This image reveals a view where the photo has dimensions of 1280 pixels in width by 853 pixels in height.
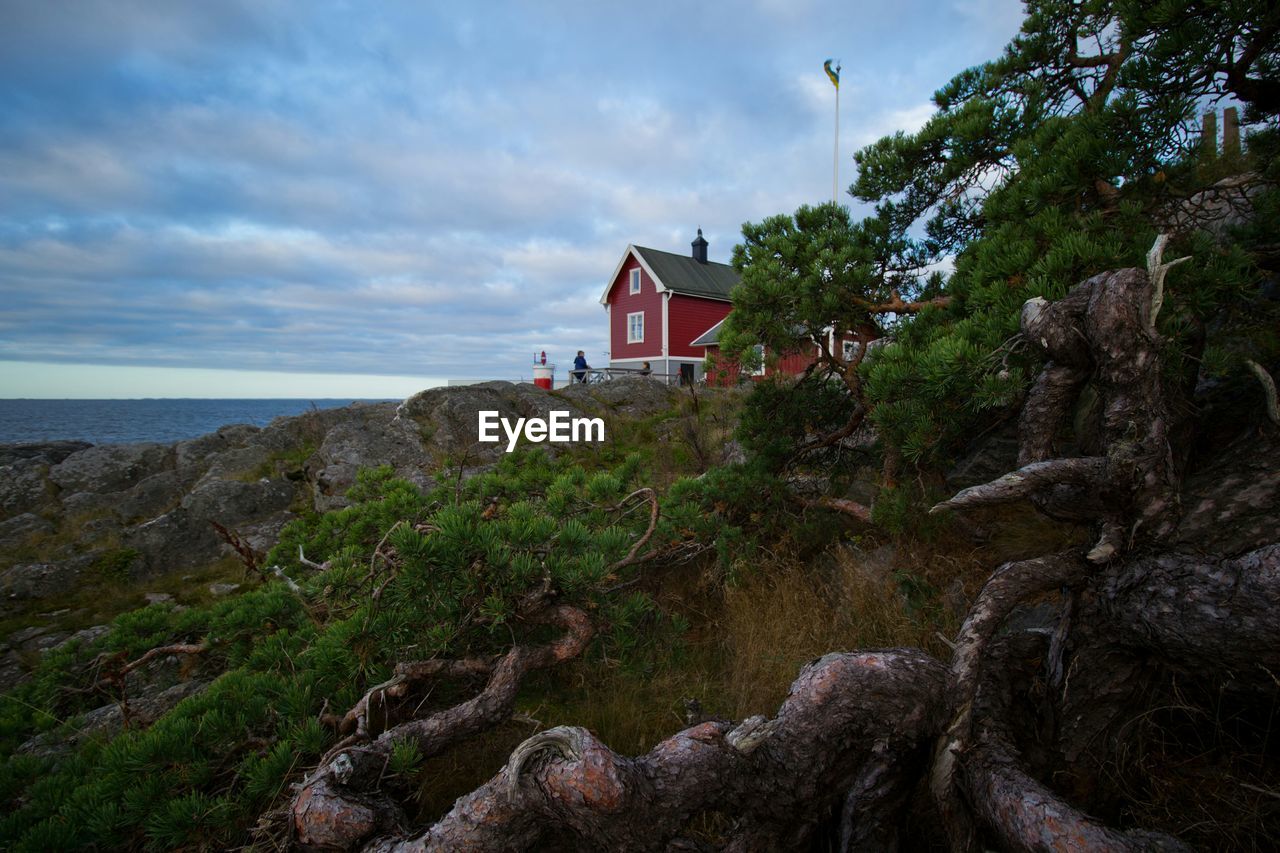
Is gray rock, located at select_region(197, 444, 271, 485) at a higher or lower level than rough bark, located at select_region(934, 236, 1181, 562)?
lower

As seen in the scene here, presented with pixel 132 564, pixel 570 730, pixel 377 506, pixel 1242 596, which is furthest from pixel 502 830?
pixel 132 564

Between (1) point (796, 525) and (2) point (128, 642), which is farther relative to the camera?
(1) point (796, 525)

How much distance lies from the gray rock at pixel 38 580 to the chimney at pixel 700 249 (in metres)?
28.1

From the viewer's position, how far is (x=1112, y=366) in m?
2.39

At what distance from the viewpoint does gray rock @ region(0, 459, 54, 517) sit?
13117mm

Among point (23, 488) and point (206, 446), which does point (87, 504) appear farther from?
point (206, 446)

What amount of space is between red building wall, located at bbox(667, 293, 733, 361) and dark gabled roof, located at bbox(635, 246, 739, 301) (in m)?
0.41

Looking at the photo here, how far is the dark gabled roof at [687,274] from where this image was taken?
27.5m

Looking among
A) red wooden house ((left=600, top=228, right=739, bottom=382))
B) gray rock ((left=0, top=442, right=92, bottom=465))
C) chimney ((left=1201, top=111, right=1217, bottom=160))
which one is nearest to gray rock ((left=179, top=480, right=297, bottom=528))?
→ gray rock ((left=0, top=442, right=92, bottom=465))

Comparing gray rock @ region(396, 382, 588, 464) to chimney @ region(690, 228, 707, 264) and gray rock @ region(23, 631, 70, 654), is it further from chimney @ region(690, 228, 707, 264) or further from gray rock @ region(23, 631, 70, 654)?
chimney @ region(690, 228, 707, 264)

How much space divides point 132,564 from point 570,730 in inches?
456

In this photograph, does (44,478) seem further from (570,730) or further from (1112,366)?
(1112,366)

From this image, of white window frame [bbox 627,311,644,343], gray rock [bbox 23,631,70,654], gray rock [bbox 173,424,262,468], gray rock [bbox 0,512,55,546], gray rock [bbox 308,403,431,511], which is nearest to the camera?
gray rock [bbox 23,631,70,654]

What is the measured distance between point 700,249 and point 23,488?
28.1m
